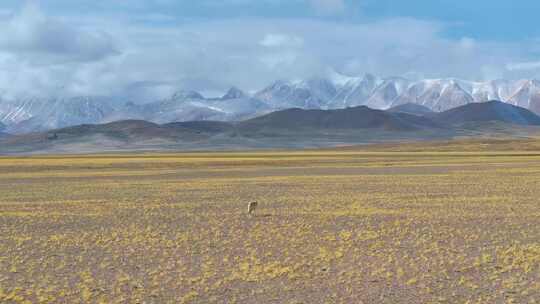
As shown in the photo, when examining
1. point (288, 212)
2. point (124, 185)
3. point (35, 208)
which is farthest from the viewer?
point (124, 185)

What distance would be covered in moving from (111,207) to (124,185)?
1351 centimetres

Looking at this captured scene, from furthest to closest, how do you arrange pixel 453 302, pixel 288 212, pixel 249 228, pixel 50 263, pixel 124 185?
pixel 124 185 < pixel 288 212 < pixel 249 228 < pixel 50 263 < pixel 453 302

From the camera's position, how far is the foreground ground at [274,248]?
12.9m

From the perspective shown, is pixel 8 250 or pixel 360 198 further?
pixel 360 198

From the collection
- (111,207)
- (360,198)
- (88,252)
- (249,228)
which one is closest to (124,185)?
(111,207)

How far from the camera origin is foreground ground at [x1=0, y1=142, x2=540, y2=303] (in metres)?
12.9

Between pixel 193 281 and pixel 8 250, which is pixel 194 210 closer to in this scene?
pixel 8 250

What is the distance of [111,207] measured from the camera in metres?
28.1

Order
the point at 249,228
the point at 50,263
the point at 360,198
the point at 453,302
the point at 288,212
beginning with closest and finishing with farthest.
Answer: the point at 453,302
the point at 50,263
the point at 249,228
the point at 288,212
the point at 360,198

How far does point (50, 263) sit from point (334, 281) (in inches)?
261

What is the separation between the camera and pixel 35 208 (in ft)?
91.7

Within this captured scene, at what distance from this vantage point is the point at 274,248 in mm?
17453

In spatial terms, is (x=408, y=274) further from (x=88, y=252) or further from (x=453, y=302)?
(x=88, y=252)

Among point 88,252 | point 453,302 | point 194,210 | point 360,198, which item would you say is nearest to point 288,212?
point 194,210
